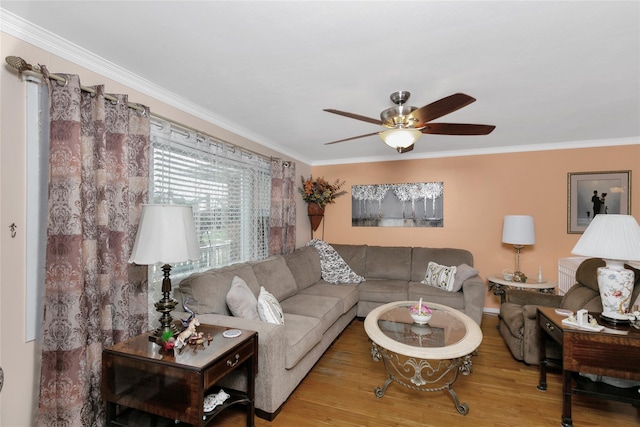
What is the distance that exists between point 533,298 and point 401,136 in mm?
2439

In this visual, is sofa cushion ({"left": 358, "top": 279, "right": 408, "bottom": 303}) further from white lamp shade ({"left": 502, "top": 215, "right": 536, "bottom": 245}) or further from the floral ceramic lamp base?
the floral ceramic lamp base

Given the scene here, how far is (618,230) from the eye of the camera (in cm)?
191

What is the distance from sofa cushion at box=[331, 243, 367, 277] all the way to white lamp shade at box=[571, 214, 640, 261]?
2.76m

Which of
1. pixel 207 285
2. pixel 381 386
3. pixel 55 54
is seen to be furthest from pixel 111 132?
pixel 381 386

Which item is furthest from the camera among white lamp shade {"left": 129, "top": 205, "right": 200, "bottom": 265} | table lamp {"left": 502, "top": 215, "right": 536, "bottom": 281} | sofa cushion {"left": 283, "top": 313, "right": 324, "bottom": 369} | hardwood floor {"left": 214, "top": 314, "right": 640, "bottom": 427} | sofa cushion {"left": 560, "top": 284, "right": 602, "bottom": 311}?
table lamp {"left": 502, "top": 215, "right": 536, "bottom": 281}

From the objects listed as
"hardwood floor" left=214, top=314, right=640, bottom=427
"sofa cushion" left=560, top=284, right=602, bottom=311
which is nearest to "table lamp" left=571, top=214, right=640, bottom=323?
"sofa cushion" left=560, top=284, right=602, bottom=311

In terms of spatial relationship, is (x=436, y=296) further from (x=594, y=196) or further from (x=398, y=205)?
(x=594, y=196)

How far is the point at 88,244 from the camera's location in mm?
1763

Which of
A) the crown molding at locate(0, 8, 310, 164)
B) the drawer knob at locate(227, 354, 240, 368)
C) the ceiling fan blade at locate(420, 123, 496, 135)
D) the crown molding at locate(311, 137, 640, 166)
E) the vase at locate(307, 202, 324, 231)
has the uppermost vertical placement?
the crown molding at locate(0, 8, 310, 164)

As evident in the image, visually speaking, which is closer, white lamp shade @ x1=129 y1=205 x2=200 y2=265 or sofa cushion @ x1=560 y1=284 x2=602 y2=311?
white lamp shade @ x1=129 y1=205 x2=200 y2=265

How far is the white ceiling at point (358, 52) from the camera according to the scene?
1.47 meters

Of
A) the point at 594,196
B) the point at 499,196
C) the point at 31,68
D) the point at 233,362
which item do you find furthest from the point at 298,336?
the point at 594,196

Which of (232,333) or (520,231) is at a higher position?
(520,231)

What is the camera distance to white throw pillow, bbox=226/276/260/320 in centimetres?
232
